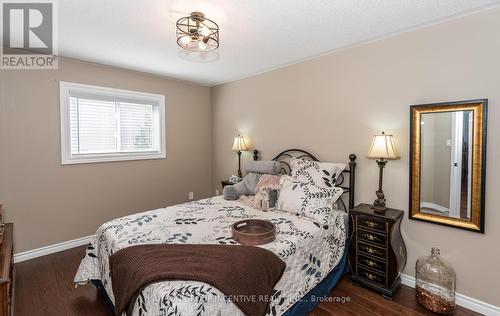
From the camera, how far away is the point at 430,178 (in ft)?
7.30

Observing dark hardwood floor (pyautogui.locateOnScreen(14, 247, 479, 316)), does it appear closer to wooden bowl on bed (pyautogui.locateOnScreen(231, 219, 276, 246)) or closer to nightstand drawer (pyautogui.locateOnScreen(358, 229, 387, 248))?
nightstand drawer (pyautogui.locateOnScreen(358, 229, 387, 248))

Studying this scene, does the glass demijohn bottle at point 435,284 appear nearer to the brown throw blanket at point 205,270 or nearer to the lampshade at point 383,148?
the lampshade at point 383,148

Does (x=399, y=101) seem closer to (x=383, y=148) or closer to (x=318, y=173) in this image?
(x=383, y=148)

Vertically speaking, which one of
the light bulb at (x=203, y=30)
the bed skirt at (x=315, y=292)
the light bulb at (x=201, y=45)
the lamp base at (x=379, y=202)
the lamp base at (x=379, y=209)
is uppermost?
the light bulb at (x=201, y=45)

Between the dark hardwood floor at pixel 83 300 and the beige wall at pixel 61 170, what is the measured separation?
67 centimetres

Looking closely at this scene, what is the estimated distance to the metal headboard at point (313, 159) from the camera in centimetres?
269

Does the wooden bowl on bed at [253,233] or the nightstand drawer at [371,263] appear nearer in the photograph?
the wooden bowl on bed at [253,233]

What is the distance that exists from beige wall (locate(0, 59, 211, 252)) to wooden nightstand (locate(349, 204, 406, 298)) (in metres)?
2.95

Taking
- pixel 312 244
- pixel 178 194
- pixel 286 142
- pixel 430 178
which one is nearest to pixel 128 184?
pixel 178 194

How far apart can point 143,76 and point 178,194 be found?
198 cm

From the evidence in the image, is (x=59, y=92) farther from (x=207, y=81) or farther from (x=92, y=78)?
(x=207, y=81)

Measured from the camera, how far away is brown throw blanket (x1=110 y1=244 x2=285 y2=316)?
1.37m

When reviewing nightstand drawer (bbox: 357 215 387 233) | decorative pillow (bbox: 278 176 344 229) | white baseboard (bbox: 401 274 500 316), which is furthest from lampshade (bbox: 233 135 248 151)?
white baseboard (bbox: 401 274 500 316)

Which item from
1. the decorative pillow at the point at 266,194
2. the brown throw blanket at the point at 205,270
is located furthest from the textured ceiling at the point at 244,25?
the brown throw blanket at the point at 205,270
